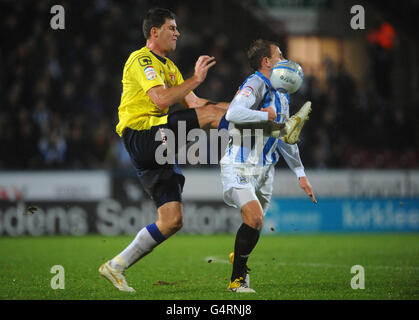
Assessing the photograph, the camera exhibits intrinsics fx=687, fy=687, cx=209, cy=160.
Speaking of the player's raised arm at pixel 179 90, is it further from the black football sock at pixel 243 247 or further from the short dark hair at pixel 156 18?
the black football sock at pixel 243 247

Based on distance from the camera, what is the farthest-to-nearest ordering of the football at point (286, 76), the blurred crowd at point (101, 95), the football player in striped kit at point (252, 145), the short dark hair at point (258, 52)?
the blurred crowd at point (101, 95), the short dark hair at point (258, 52), the football at point (286, 76), the football player in striped kit at point (252, 145)

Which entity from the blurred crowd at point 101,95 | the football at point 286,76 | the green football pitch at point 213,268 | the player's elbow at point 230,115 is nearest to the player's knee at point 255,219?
the green football pitch at point 213,268

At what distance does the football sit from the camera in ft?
19.5

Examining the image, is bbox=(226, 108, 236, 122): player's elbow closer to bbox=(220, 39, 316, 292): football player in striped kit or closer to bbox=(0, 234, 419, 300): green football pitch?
bbox=(220, 39, 316, 292): football player in striped kit

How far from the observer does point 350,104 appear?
53.4ft

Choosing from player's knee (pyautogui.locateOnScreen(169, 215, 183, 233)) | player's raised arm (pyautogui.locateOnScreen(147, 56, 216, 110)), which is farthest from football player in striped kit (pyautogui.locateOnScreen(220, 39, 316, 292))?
player's knee (pyautogui.locateOnScreen(169, 215, 183, 233))

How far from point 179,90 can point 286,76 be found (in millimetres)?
936

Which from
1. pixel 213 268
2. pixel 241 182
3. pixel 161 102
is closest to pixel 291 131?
pixel 241 182

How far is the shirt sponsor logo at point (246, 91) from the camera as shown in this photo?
5846mm

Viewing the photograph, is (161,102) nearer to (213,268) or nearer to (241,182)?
(241,182)

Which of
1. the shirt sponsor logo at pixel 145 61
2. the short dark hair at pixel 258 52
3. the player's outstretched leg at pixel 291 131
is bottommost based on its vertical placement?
the player's outstretched leg at pixel 291 131

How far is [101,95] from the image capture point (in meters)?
15.2

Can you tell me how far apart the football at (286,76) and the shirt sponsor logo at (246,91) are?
0.78ft
